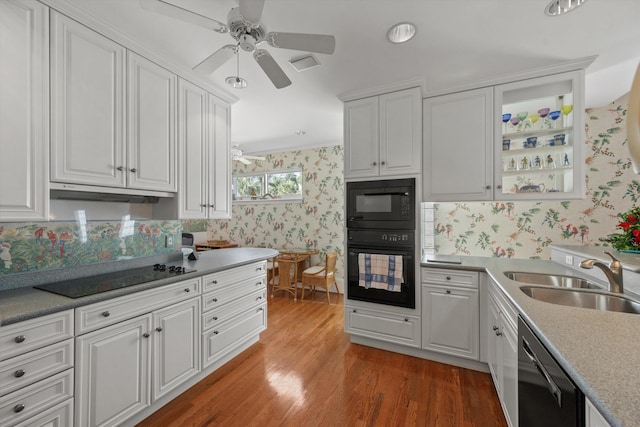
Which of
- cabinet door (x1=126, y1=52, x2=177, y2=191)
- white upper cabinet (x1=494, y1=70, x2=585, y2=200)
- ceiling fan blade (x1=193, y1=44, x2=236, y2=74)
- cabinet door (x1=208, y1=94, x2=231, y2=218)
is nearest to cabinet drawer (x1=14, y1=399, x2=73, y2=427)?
cabinet door (x1=126, y1=52, x2=177, y2=191)

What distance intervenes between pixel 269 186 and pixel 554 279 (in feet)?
14.3

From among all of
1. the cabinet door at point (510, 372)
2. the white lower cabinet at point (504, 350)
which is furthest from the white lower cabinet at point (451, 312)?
the cabinet door at point (510, 372)

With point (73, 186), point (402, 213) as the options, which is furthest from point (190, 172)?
point (402, 213)

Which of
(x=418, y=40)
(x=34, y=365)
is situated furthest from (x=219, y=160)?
(x=418, y=40)

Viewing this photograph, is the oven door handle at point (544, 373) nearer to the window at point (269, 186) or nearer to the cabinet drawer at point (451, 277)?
the cabinet drawer at point (451, 277)

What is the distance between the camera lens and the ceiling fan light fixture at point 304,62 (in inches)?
77.9

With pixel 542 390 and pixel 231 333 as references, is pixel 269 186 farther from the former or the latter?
pixel 542 390

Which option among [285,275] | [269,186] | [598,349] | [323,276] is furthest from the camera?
[269,186]

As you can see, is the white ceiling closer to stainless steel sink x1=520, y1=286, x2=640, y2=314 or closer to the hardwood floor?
stainless steel sink x1=520, y1=286, x2=640, y2=314

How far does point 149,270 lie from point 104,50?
4.96ft

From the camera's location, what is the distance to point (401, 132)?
246cm

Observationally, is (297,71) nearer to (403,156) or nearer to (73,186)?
(403,156)

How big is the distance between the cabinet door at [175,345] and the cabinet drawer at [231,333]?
0.33 ft

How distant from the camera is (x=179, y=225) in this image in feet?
8.21
